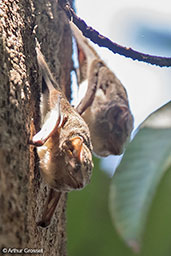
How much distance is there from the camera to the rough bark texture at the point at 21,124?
4.01 ft

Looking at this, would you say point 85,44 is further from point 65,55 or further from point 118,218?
point 118,218

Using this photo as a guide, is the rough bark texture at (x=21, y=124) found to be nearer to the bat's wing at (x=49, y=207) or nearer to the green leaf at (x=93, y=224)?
the bat's wing at (x=49, y=207)

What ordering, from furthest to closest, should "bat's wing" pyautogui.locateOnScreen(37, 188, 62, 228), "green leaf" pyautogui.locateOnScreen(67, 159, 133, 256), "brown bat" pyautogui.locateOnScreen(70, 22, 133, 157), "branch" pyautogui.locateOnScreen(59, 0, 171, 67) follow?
"brown bat" pyautogui.locateOnScreen(70, 22, 133, 157)
"green leaf" pyautogui.locateOnScreen(67, 159, 133, 256)
"branch" pyautogui.locateOnScreen(59, 0, 171, 67)
"bat's wing" pyautogui.locateOnScreen(37, 188, 62, 228)

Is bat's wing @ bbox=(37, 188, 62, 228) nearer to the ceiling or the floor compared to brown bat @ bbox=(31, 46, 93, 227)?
nearer to the floor

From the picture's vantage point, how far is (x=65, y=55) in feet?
7.89

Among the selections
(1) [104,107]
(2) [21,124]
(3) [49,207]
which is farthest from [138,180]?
(1) [104,107]

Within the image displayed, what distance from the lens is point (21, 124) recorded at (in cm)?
138

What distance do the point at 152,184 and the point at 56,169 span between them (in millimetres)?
582

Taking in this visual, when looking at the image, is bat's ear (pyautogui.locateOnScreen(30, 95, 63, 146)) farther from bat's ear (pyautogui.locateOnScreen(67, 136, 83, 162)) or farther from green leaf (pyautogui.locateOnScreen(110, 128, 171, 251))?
green leaf (pyautogui.locateOnScreen(110, 128, 171, 251))

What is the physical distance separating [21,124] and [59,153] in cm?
31

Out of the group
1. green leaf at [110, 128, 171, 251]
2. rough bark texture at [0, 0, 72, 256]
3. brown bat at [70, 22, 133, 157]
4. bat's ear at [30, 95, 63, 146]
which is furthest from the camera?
brown bat at [70, 22, 133, 157]

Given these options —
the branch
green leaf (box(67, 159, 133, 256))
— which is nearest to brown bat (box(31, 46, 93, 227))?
the branch

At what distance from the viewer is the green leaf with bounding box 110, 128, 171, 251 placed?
1.11 meters

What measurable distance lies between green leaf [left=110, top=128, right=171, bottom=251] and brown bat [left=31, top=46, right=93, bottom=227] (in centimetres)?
36
